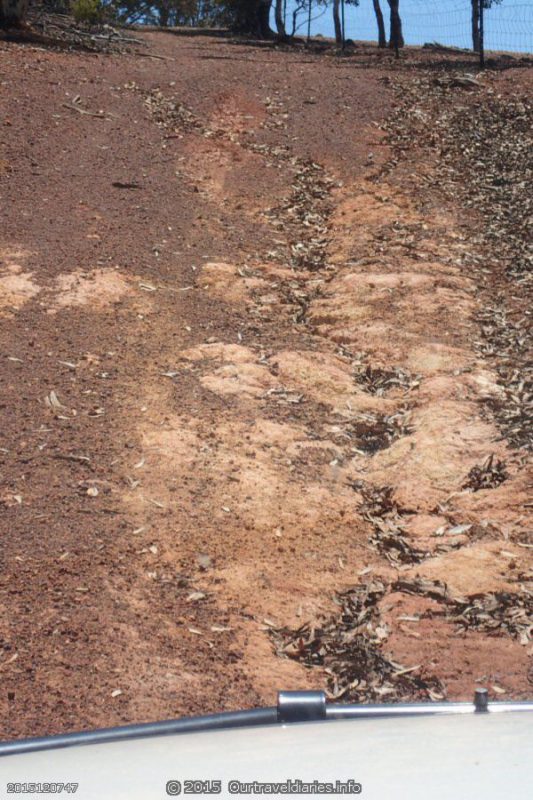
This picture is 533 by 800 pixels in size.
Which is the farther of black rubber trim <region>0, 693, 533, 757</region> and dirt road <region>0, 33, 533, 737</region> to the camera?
dirt road <region>0, 33, 533, 737</region>

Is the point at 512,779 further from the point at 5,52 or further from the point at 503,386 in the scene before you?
the point at 5,52

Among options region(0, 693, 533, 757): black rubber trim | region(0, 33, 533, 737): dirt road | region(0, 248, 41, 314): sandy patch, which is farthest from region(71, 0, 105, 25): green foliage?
region(0, 693, 533, 757): black rubber trim

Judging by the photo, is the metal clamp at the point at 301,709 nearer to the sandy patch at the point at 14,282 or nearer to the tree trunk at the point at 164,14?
the sandy patch at the point at 14,282

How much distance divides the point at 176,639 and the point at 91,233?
503 centimetres

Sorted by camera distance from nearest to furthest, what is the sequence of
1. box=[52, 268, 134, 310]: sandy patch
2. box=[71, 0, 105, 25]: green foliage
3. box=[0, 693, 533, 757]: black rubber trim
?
box=[0, 693, 533, 757]: black rubber trim
box=[52, 268, 134, 310]: sandy patch
box=[71, 0, 105, 25]: green foliage

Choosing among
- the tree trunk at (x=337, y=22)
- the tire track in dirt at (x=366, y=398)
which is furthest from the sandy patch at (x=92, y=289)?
the tree trunk at (x=337, y=22)

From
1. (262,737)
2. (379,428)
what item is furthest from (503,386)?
(262,737)

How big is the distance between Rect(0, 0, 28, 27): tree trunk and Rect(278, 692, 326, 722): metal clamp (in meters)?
13.7

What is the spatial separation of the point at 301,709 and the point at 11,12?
1371cm

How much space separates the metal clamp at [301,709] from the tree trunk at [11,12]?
13.7m

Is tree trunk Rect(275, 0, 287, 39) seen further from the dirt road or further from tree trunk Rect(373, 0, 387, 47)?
the dirt road

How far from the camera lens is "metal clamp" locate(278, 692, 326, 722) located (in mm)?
1699

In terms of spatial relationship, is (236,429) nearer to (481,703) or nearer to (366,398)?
(366,398)

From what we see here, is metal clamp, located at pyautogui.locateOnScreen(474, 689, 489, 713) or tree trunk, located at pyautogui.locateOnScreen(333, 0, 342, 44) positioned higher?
tree trunk, located at pyautogui.locateOnScreen(333, 0, 342, 44)
